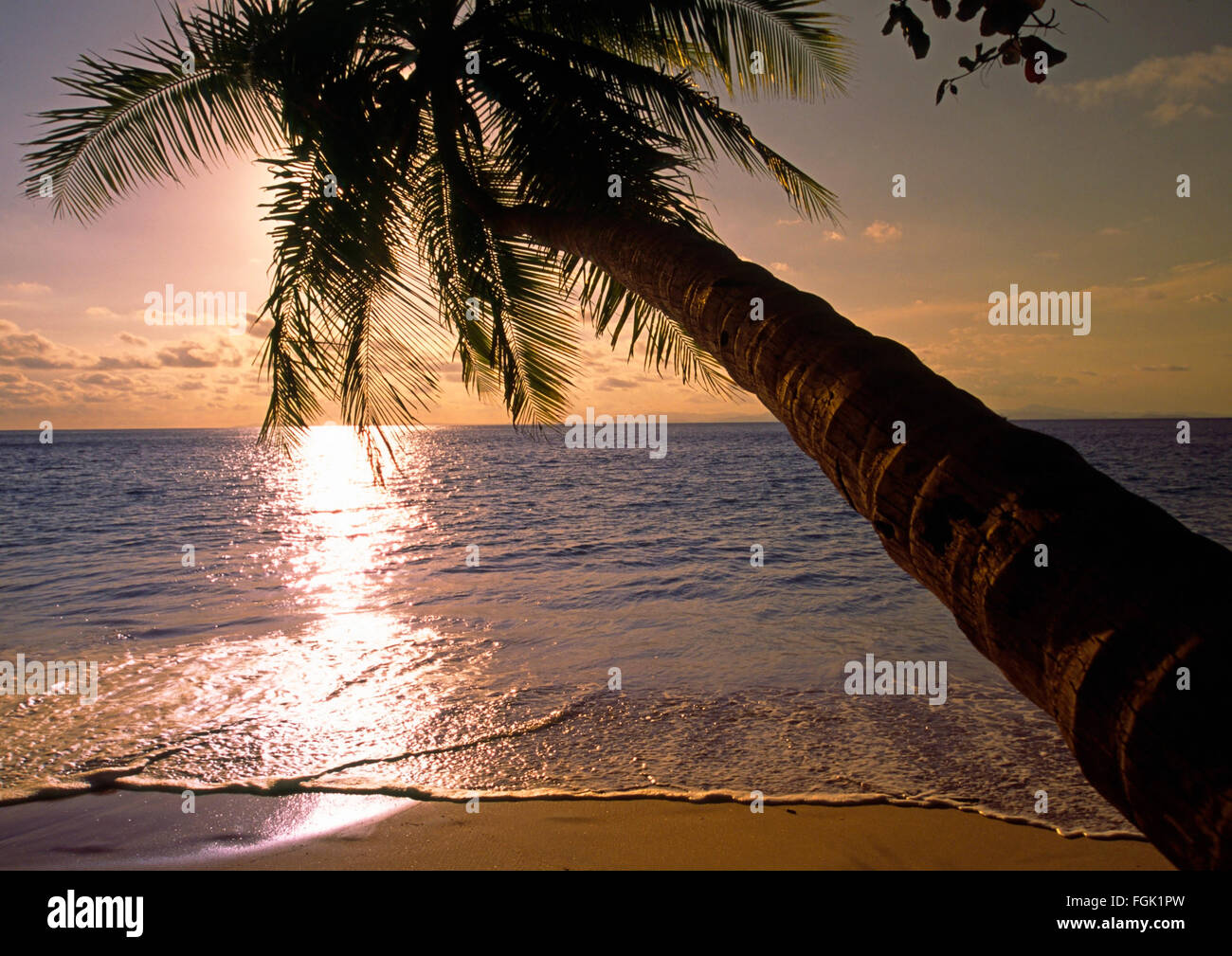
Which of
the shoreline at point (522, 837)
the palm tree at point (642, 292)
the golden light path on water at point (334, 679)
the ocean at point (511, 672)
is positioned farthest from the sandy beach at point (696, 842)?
the palm tree at point (642, 292)

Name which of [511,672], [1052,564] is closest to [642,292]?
[1052,564]

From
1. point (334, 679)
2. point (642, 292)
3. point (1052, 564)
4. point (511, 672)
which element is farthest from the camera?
point (511, 672)

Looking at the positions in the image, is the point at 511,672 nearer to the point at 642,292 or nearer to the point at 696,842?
the point at 696,842

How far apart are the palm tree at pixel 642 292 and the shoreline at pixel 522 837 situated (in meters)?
2.63

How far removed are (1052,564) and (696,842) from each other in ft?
12.5

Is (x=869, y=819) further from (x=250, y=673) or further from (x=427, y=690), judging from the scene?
(x=250, y=673)

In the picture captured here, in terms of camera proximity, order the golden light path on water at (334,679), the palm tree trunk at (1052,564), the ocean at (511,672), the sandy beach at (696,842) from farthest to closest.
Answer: the ocean at (511,672)
the golden light path on water at (334,679)
the sandy beach at (696,842)
the palm tree trunk at (1052,564)

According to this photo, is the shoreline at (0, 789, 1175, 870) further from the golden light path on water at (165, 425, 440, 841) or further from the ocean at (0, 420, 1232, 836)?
the ocean at (0, 420, 1232, 836)

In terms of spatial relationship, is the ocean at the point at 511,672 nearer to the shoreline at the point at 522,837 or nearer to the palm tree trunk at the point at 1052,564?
the shoreline at the point at 522,837

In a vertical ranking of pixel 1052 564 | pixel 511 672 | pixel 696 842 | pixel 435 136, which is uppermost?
pixel 435 136

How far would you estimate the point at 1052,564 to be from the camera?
131 cm

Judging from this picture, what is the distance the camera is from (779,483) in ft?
119

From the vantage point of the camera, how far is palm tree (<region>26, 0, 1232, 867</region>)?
120 centimetres

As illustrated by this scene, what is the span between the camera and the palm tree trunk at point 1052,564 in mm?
1110
